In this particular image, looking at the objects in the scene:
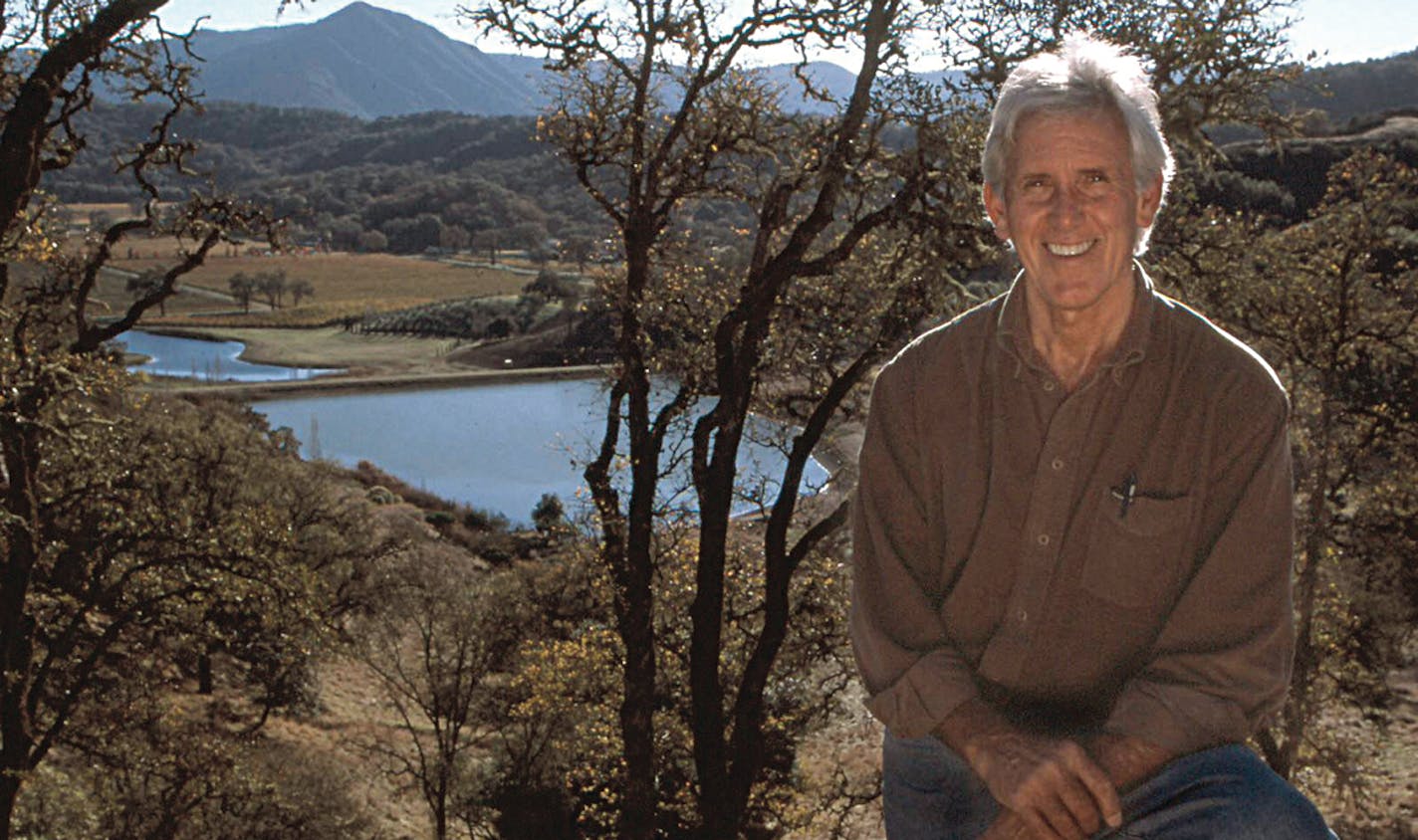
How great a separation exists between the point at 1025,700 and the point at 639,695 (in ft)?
29.6

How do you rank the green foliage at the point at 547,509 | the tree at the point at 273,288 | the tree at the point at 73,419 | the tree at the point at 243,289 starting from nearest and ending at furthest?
the tree at the point at 73,419 → the green foliage at the point at 547,509 → the tree at the point at 243,289 → the tree at the point at 273,288

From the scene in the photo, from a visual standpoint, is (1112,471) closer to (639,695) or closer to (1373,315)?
(639,695)

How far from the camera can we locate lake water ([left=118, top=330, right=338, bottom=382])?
221 ft

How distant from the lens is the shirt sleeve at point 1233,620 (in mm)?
1887

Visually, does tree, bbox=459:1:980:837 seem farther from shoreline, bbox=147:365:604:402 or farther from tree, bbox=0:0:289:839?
shoreline, bbox=147:365:604:402

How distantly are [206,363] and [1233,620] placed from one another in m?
76.5

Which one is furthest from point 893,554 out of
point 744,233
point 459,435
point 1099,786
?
point 459,435

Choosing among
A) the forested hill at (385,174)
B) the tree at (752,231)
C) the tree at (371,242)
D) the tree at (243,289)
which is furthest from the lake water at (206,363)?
the tree at (752,231)

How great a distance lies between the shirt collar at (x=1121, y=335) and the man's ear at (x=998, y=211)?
0.35ft

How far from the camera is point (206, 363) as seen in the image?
236 ft

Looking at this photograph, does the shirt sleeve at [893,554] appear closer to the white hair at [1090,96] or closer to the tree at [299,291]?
the white hair at [1090,96]

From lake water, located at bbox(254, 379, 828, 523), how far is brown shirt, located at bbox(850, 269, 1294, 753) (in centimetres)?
3593

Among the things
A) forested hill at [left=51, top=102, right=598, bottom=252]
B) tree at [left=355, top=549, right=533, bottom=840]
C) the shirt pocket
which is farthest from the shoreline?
the shirt pocket

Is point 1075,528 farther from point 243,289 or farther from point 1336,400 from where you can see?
point 243,289
